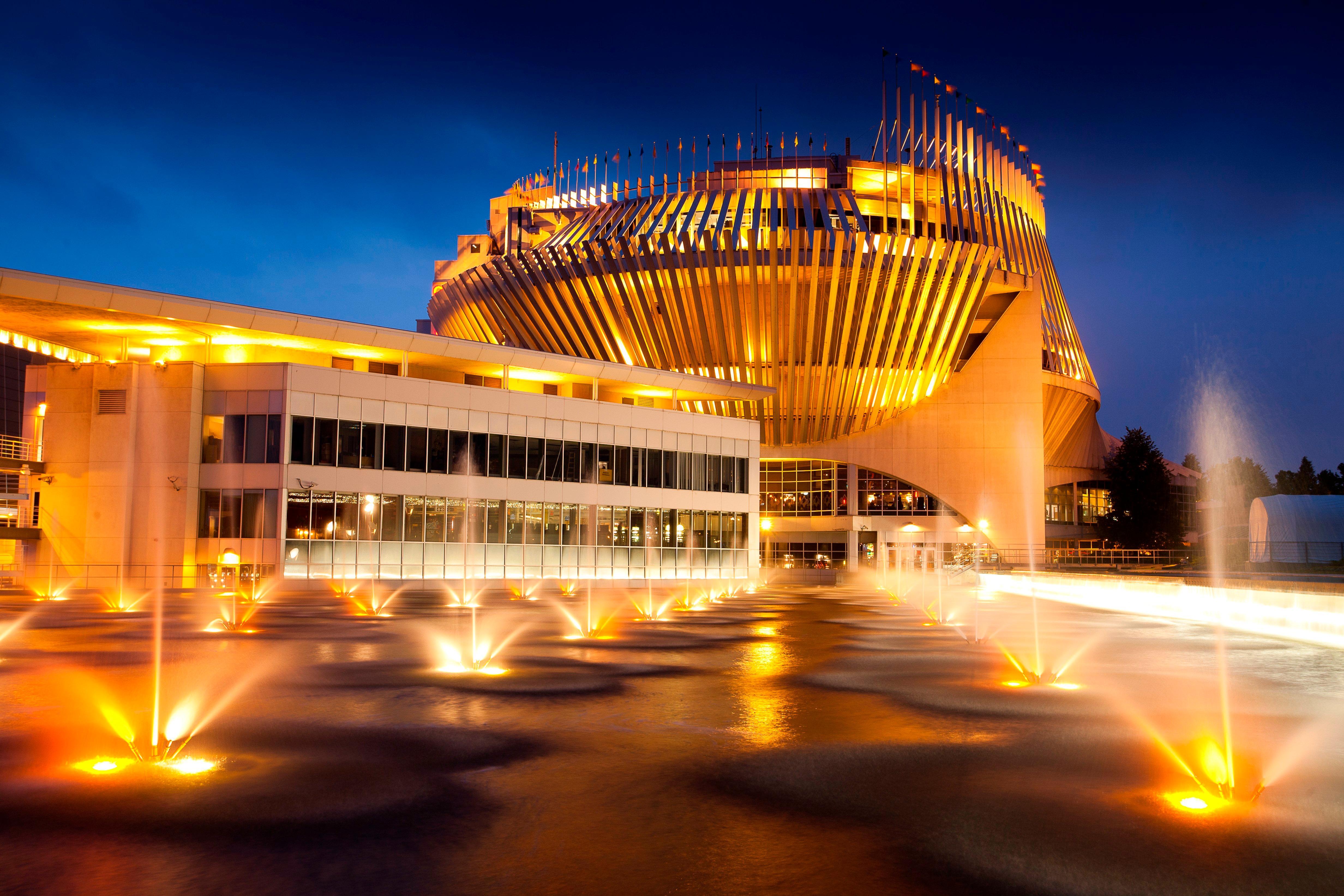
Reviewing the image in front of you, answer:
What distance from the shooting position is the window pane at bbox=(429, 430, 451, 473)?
46.0 meters

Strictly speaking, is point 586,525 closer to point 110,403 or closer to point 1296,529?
point 110,403

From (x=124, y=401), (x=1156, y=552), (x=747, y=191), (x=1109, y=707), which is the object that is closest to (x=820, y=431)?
(x=747, y=191)

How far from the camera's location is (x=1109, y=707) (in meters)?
12.5

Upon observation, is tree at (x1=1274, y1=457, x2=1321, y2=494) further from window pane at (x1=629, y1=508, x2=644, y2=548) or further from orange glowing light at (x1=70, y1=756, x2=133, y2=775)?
orange glowing light at (x1=70, y1=756, x2=133, y2=775)

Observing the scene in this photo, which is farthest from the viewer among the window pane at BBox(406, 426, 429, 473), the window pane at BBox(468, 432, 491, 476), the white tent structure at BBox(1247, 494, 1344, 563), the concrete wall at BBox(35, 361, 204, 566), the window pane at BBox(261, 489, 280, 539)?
the white tent structure at BBox(1247, 494, 1344, 563)

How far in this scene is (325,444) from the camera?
4294 cm

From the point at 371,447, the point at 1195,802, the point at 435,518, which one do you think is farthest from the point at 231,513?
the point at 1195,802

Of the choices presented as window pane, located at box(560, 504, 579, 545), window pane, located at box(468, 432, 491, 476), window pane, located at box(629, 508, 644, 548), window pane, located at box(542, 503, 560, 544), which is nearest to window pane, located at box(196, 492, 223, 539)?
window pane, located at box(468, 432, 491, 476)

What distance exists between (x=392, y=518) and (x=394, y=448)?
291 centimetres

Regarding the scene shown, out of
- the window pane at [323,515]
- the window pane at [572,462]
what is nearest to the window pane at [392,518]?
the window pane at [323,515]

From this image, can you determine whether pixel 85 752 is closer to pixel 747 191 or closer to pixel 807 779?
pixel 807 779

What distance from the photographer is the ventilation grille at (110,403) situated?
41.2 m

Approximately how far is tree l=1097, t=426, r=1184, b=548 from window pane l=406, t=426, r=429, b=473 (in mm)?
51873

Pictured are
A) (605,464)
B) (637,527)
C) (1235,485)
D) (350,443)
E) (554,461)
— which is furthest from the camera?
(1235,485)
